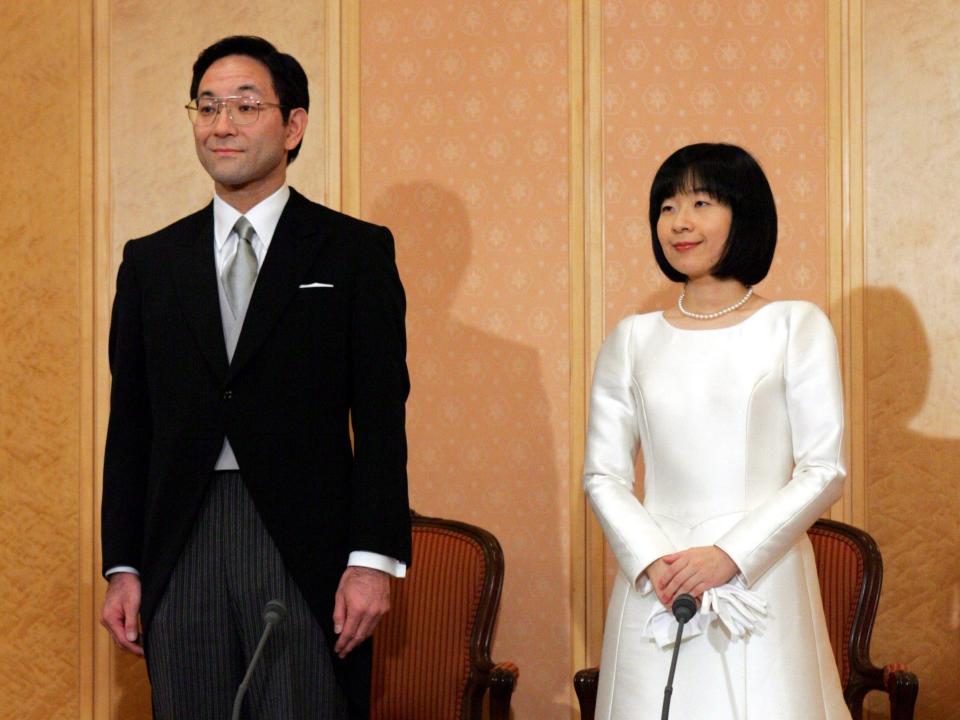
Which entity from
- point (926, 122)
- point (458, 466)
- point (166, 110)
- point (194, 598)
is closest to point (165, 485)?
point (194, 598)

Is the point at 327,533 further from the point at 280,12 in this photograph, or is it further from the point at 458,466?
the point at 280,12

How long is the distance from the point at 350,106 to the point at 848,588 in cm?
194

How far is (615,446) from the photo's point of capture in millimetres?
Answer: 2578

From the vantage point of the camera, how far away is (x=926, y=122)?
3631 mm

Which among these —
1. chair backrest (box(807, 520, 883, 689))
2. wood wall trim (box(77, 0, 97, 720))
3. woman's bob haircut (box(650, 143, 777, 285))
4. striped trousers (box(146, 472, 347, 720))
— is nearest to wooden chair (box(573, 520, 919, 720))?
chair backrest (box(807, 520, 883, 689))

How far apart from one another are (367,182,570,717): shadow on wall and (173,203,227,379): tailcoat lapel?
4.69ft

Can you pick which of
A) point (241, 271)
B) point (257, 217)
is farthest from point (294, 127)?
point (241, 271)

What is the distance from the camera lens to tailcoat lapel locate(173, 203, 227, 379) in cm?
228

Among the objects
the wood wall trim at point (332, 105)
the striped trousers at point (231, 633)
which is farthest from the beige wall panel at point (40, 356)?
the striped trousers at point (231, 633)

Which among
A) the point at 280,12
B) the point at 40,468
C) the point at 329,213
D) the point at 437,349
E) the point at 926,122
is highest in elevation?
the point at 280,12

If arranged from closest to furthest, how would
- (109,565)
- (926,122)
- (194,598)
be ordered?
(194,598) < (109,565) < (926,122)

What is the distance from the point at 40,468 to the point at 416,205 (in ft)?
4.37

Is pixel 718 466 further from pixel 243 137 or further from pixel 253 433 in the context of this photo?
pixel 243 137

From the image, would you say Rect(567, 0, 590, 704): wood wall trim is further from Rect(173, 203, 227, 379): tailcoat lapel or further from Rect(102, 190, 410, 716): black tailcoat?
Rect(173, 203, 227, 379): tailcoat lapel
